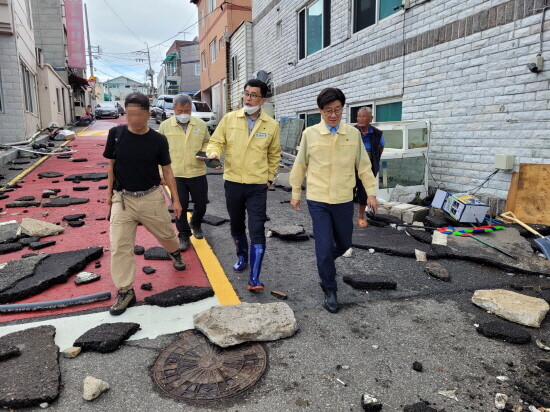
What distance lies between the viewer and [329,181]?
364 cm

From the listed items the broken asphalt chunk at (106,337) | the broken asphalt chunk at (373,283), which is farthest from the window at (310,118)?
the broken asphalt chunk at (106,337)

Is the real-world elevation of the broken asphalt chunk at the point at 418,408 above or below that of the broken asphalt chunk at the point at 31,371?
below

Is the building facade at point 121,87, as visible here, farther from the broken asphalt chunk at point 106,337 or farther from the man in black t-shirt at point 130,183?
the broken asphalt chunk at point 106,337

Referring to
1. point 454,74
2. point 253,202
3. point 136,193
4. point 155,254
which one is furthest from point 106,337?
point 454,74

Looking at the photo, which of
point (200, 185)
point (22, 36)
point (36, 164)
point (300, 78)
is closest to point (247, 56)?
point (300, 78)

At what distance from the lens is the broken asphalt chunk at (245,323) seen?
10.0ft

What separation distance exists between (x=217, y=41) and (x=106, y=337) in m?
27.5

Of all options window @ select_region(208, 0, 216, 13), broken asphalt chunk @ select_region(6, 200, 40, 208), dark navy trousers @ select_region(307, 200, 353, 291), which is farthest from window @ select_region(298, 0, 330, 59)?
window @ select_region(208, 0, 216, 13)

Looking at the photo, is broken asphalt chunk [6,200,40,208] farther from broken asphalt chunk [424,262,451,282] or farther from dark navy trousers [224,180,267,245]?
broken asphalt chunk [424,262,451,282]

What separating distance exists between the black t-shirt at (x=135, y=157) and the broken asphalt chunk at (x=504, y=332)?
3.27 metres

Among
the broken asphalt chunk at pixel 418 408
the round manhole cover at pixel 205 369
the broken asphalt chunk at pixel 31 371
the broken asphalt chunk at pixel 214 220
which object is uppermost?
the broken asphalt chunk at pixel 214 220

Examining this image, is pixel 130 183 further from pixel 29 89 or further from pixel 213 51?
pixel 213 51

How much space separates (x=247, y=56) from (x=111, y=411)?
64.5 feet

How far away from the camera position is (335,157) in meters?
3.63
